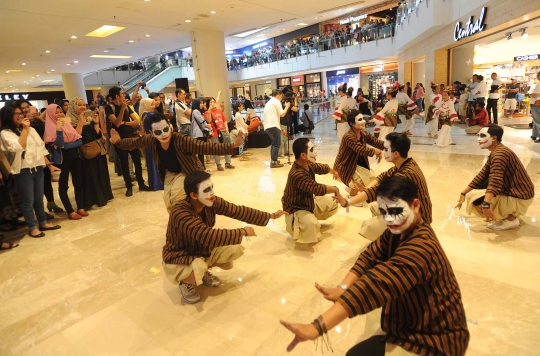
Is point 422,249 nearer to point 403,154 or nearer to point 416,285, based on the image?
point 416,285

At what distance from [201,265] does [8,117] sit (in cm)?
314

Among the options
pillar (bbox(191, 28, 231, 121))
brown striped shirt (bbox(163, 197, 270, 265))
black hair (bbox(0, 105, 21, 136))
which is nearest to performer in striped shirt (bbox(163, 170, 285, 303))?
brown striped shirt (bbox(163, 197, 270, 265))

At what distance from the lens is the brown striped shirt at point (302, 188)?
10.9 ft

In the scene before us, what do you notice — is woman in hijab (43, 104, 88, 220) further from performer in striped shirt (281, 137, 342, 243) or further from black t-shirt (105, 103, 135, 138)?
performer in striped shirt (281, 137, 342, 243)

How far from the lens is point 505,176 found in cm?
340

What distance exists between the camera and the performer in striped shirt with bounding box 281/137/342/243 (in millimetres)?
3367

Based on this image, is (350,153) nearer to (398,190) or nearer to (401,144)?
(401,144)

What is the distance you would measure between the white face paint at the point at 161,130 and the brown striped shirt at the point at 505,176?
10.2ft

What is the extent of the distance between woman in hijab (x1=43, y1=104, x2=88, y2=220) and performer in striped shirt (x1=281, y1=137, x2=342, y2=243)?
3.25 metres

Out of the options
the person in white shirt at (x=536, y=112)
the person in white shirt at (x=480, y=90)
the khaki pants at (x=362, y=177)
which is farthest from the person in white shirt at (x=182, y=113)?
the person in white shirt at (x=480, y=90)

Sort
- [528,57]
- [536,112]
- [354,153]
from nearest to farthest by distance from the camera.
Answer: [354,153]
[536,112]
[528,57]

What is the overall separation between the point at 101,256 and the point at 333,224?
2667 millimetres

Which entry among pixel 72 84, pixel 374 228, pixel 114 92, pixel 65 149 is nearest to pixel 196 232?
pixel 374 228

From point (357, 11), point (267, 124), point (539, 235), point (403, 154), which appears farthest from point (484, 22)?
point (357, 11)
